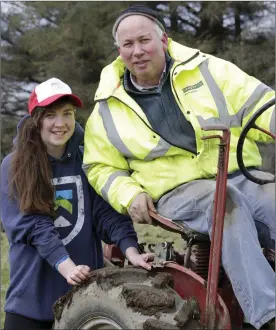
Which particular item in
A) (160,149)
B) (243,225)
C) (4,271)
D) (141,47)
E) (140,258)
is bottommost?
(4,271)

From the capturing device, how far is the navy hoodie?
367 cm

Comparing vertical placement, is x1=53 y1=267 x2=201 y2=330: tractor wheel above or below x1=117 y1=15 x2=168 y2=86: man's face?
below

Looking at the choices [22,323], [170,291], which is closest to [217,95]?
[170,291]

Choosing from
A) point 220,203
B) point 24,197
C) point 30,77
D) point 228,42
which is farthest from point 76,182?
point 30,77

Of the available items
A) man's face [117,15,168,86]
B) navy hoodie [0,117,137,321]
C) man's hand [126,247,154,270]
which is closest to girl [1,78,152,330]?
navy hoodie [0,117,137,321]

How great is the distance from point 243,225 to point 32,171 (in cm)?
128

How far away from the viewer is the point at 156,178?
130 inches

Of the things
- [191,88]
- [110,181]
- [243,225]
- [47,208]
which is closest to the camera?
[243,225]

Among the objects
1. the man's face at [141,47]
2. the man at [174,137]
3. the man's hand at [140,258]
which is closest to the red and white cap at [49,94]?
the man at [174,137]

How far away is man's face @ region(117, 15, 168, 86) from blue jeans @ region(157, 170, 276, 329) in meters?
0.66

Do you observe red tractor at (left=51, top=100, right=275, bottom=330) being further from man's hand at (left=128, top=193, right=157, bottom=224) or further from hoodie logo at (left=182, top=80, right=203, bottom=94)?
hoodie logo at (left=182, top=80, right=203, bottom=94)

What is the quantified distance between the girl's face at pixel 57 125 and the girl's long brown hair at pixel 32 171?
1.3 inches

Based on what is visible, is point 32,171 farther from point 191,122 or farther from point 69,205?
point 191,122

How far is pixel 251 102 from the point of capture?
329cm
